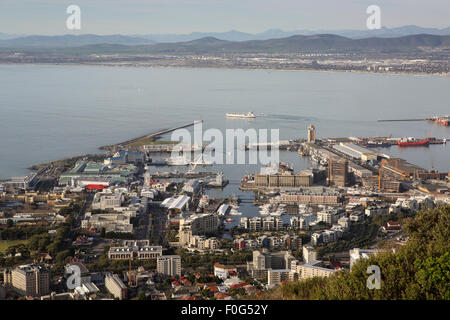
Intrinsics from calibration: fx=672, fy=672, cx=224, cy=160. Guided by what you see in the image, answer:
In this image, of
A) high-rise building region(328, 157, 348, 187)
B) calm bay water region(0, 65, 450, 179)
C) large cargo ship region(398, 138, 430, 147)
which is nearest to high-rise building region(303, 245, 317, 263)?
high-rise building region(328, 157, 348, 187)

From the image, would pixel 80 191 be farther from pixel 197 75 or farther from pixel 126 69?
pixel 126 69

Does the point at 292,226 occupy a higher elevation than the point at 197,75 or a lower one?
lower

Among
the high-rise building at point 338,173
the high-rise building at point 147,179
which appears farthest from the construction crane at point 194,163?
the high-rise building at point 338,173

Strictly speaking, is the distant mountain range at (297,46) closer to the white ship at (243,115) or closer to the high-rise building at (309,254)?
the white ship at (243,115)

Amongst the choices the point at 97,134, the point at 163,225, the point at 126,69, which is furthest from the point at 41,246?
the point at 126,69

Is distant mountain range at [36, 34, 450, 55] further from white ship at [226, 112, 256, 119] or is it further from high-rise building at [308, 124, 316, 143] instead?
high-rise building at [308, 124, 316, 143]

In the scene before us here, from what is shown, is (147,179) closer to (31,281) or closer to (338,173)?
(338,173)

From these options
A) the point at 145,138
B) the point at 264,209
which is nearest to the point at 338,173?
Result: the point at 264,209
